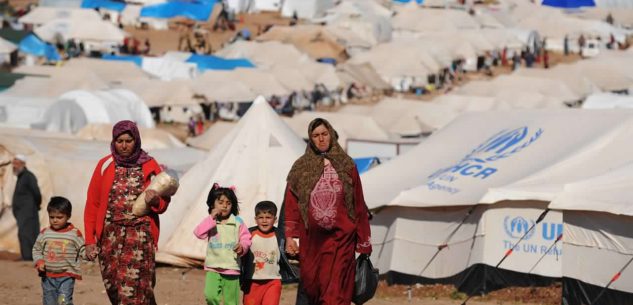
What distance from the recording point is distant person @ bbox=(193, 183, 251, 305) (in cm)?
707

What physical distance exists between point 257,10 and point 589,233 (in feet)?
195

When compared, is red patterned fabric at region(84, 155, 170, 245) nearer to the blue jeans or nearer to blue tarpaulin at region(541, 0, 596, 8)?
the blue jeans

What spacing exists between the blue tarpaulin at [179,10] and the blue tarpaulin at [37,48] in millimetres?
13440

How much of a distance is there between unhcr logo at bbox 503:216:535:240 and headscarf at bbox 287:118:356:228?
233 inches

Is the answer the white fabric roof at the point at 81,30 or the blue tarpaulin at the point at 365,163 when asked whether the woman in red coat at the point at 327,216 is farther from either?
the white fabric roof at the point at 81,30

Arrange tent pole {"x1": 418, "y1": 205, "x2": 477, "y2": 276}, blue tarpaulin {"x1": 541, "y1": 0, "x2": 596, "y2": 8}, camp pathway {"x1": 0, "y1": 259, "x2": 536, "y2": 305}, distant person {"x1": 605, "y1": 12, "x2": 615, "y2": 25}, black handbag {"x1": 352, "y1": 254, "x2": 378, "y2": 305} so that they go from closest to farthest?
black handbag {"x1": 352, "y1": 254, "x2": 378, "y2": 305} < camp pathway {"x1": 0, "y1": 259, "x2": 536, "y2": 305} < tent pole {"x1": 418, "y1": 205, "x2": 477, "y2": 276} < blue tarpaulin {"x1": 541, "y1": 0, "x2": 596, "y2": 8} < distant person {"x1": 605, "y1": 12, "x2": 615, "y2": 25}

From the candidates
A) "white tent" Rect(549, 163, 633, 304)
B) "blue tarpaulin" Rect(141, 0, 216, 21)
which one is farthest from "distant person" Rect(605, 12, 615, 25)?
"white tent" Rect(549, 163, 633, 304)

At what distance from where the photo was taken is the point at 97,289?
1062 cm

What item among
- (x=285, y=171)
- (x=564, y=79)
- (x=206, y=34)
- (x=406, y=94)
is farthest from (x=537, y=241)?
(x=206, y=34)

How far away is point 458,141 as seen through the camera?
13.6 meters

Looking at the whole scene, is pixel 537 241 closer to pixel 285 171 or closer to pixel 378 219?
pixel 378 219

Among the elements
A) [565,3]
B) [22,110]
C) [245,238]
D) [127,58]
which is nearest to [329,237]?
[245,238]

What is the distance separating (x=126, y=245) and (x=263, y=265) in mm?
1145

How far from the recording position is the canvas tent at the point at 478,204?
1172cm
